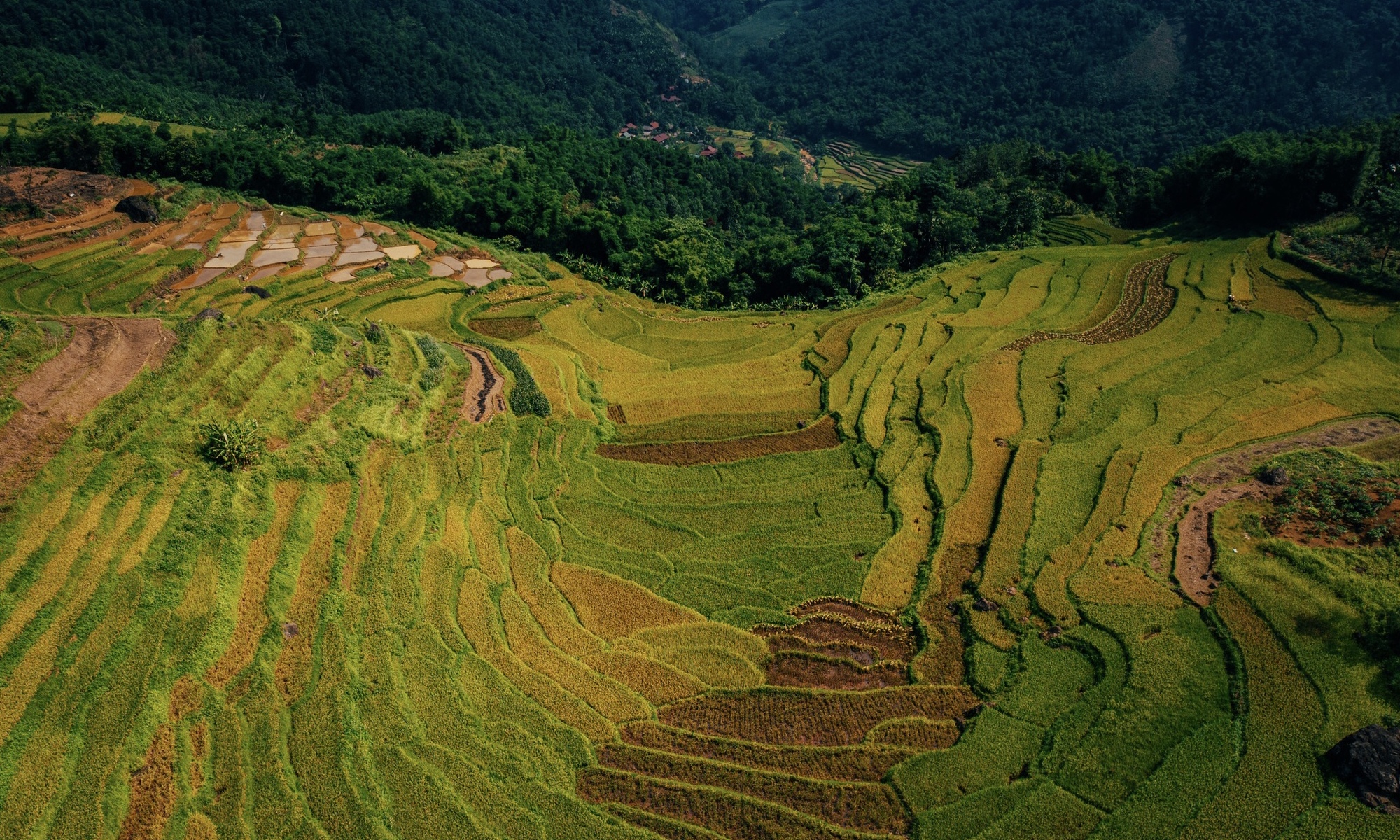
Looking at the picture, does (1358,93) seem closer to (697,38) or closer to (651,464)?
(651,464)

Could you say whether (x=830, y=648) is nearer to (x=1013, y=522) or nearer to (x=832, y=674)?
(x=832, y=674)

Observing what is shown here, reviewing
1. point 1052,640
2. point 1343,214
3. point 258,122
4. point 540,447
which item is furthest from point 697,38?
point 1052,640

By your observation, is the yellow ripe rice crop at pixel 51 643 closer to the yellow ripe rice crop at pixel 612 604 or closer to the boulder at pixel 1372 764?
the yellow ripe rice crop at pixel 612 604

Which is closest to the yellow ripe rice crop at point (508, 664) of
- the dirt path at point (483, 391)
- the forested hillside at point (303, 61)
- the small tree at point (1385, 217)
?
the dirt path at point (483, 391)

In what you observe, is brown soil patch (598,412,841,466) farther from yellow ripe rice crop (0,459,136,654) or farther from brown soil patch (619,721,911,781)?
yellow ripe rice crop (0,459,136,654)

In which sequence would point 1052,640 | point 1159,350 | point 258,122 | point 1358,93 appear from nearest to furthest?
point 1052,640
point 1159,350
point 258,122
point 1358,93

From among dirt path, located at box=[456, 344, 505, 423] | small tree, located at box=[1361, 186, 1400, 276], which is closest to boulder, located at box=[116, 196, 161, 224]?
dirt path, located at box=[456, 344, 505, 423]
